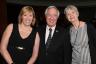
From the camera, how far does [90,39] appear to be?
4.26 meters

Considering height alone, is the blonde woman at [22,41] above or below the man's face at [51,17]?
below

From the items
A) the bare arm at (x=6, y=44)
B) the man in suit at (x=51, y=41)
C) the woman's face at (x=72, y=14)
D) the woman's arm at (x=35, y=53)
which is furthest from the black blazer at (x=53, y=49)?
the bare arm at (x=6, y=44)

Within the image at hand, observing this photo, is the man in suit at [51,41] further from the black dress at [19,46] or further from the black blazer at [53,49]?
the black dress at [19,46]

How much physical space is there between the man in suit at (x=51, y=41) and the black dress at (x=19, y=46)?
22 cm

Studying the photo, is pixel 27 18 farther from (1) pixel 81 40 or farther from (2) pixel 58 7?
(2) pixel 58 7

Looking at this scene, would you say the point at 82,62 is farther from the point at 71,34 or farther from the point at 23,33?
the point at 23,33

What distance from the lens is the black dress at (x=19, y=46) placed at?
162 inches

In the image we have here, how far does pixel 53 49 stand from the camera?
14.1 ft

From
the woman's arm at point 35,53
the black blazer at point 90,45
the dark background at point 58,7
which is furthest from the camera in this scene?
the dark background at point 58,7

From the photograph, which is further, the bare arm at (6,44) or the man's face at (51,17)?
the man's face at (51,17)

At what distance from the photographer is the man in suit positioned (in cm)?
429

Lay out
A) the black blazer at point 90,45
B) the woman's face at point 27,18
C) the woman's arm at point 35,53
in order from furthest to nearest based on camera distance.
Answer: the black blazer at point 90,45 → the woman's arm at point 35,53 → the woman's face at point 27,18

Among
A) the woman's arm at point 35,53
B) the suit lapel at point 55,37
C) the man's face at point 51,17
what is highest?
the man's face at point 51,17

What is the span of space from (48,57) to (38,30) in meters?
0.40
